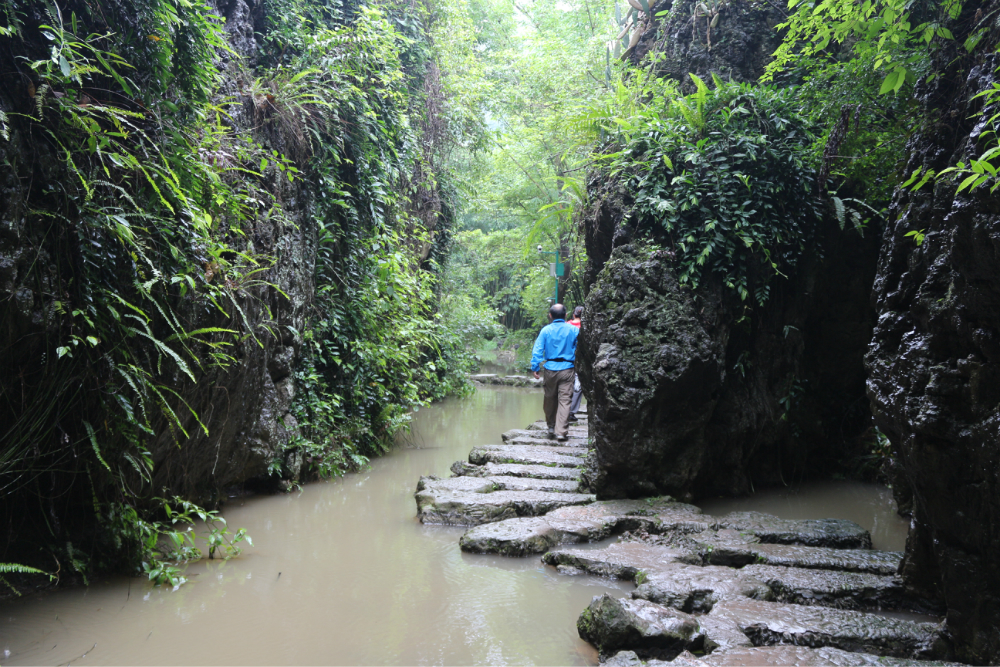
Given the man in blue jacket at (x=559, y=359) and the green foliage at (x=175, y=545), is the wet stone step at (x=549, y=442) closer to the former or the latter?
the man in blue jacket at (x=559, y=359)

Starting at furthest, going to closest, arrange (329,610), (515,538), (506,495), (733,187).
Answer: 1. (733,187)
2. (506,495)
3. (515,538)
4. (329,610)

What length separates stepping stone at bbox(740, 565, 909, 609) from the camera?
410cm

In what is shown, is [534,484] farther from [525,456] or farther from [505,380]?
[505,380]

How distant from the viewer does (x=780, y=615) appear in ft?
12.4

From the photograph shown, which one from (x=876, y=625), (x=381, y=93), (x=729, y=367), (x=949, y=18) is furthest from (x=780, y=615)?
(x=381, y=93)

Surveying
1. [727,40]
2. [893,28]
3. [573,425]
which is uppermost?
[727,40]

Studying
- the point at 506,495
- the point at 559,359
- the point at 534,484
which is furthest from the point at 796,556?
the point at 559,359

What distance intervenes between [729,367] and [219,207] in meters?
5.86

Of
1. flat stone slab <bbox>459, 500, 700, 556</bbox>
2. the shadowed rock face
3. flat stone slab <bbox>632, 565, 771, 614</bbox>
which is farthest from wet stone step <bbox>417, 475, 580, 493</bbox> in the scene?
flat stone slab <bbox>632, 565, 771, 614</bbox>

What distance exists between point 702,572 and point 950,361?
2248 mm

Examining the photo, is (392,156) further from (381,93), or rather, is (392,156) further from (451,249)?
(451,249)

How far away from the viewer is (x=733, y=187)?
281 inches

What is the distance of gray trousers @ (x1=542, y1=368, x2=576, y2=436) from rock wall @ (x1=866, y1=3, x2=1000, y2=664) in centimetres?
568

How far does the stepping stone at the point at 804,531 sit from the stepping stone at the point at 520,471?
7.57 ft
